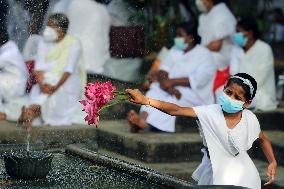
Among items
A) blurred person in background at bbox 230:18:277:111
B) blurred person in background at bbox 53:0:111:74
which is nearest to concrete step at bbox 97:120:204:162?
blurred person in background at bbox 230:18:277:111

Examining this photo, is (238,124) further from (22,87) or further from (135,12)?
(135,12)

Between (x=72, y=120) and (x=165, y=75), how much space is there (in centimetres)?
138

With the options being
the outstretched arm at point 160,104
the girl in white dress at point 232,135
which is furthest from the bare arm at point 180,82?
the outstretched arm at point 160,104

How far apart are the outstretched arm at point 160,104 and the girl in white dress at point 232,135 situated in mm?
149

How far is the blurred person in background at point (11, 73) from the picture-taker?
1294 centimetres

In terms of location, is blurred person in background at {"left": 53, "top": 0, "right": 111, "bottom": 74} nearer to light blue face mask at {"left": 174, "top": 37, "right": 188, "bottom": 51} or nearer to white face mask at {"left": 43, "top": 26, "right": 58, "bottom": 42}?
white face mask at {"left": 43, "top": 26, "right": 58, "bottom": 42}

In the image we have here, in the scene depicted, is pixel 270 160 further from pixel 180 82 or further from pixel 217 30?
pixel 217 30

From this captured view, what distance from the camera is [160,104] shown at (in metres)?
7.11

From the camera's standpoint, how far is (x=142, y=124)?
1169cm

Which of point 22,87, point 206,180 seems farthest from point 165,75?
point 206,180

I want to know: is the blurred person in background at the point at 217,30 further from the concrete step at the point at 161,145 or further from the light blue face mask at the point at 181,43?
the concrete step at the point at 161,145

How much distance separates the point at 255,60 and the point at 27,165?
5.81 meters

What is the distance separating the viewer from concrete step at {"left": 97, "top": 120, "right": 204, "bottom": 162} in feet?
36.3

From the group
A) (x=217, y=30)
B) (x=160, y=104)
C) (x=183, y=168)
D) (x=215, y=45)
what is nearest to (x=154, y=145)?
(x=183, y=168)
